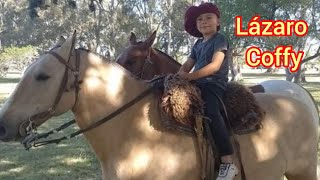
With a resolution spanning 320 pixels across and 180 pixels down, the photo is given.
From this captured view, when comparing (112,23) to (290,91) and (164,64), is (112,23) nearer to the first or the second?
(164,64)

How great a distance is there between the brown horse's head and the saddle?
84.2 inches

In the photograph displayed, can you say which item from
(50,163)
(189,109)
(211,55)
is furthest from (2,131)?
(50,163)

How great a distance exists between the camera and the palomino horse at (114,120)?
8.52 feet

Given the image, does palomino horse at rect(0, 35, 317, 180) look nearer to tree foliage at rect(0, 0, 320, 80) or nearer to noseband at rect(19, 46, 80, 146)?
noseband at rect(19, 46, 80, 146)

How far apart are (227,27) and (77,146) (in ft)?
43.6

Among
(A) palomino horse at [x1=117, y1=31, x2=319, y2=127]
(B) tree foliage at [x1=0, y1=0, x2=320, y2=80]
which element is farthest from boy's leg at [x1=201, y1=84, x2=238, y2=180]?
(B) tree foliage at [x1=0, y1=0, x2=320, y2=80]

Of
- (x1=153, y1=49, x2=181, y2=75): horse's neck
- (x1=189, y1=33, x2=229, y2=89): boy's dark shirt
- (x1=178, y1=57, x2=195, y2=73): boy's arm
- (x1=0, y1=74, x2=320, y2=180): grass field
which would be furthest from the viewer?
(x1=0, y1=74, x2=320, y2=180): grass field

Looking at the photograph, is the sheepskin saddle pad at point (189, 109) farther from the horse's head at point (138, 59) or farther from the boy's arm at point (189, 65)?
the horse's head at point (138, 59)

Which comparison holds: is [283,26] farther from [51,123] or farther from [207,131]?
[207,131]

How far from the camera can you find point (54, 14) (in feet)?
142

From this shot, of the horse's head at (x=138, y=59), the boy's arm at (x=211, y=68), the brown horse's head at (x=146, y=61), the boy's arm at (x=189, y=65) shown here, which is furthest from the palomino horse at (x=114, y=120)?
the horse's head at (x=138, y=59)

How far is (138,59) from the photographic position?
5.62 m

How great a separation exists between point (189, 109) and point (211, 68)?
14.4 inches

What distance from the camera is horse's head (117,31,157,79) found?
18.2ft
